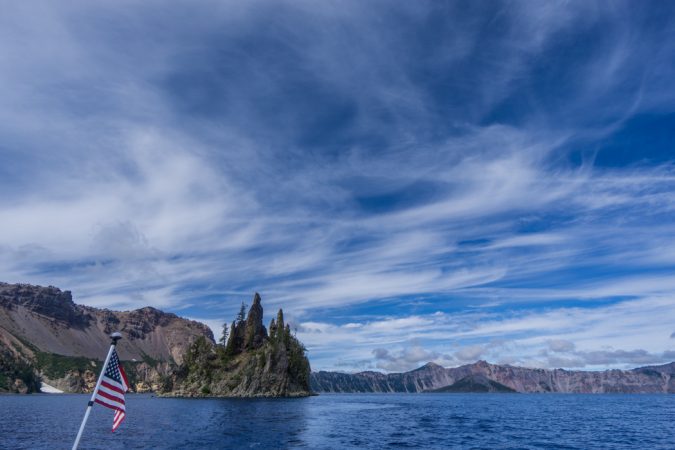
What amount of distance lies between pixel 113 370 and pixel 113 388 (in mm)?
990

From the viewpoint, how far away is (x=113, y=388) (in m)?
25.0

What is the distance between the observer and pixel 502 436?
73125 mm

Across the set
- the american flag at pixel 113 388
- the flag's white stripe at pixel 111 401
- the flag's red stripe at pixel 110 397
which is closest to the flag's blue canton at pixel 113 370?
the american flag at pixel 113 388

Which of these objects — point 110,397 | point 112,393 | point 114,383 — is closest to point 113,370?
point 114,383

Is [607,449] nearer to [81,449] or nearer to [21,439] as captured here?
[81,449]

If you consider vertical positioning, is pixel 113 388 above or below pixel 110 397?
above

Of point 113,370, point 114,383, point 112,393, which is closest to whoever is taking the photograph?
point 112,393

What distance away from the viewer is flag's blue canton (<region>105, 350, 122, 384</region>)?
2522cm

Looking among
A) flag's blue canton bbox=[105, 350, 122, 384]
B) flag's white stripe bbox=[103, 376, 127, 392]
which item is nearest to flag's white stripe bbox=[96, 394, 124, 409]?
flag's white stripe bbox=[103, 376, 127, 392]

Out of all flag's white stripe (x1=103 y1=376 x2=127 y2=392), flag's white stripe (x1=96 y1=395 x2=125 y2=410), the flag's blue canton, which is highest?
the flag's blue canton

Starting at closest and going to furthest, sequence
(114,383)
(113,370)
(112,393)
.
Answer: (112,393), (114,383), (113,370)

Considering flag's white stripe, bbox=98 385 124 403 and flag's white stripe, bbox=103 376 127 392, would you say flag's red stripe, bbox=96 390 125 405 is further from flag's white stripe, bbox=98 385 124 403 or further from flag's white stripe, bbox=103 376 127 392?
flag's white stripe, bbox=103 376 127 392

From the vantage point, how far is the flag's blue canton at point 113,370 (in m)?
25.2

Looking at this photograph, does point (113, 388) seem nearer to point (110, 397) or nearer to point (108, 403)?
point (110, 397)
